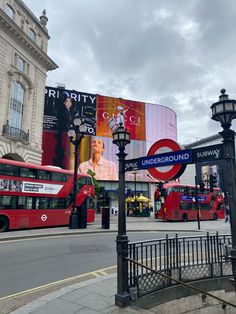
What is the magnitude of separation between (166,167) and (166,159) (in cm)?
19

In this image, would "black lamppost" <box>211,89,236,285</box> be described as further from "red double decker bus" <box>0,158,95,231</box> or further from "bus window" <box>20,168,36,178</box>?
"bus window" <box>20,168,36,178</box>

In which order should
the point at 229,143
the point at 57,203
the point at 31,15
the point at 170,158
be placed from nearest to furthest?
the point at 229,143 → the point at 170,158 → the point at 57,203 → the point at 31,15

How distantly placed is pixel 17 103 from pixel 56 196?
14095mm

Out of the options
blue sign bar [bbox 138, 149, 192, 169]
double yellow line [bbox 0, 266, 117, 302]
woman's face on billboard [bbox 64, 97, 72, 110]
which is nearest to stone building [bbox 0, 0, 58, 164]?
double yellow line [bbox 0, 266, 117, 302]

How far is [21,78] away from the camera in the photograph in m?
30.8

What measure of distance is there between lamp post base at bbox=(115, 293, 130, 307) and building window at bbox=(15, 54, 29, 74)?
29185 mm

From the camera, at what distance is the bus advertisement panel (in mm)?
61719

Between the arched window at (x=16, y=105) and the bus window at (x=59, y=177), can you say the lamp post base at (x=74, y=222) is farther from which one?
the arched window at (x=16, y=105)

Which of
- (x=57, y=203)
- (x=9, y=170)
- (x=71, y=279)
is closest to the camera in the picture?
(x=71, y=279)

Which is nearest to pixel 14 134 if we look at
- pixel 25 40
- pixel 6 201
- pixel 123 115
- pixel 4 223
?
pixel 25 40

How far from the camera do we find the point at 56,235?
1611cm

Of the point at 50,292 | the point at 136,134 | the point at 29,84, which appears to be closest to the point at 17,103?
the point at 29,84

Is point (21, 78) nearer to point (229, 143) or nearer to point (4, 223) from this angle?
point (4, 223)

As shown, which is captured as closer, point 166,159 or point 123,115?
point 166,159
